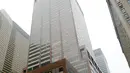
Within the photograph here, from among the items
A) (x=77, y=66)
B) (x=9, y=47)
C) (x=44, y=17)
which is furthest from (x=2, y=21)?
(x=77, y=66)

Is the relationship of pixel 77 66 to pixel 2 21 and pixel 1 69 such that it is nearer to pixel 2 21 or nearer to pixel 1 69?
pixel 1 69

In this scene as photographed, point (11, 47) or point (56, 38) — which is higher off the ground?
point (11, 47)

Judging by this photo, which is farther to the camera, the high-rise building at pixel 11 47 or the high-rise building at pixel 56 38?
the high-rise building at pixel 11 47

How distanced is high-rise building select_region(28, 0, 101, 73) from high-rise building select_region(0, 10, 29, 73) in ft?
65.5

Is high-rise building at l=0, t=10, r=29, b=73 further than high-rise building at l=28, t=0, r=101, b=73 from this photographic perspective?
Yes

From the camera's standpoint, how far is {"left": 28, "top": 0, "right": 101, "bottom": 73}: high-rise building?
125375mm

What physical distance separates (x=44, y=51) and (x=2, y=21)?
5589cm

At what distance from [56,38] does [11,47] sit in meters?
44.6

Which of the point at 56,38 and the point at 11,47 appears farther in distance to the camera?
the point at 11,47

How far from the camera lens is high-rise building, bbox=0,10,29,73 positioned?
151 metres

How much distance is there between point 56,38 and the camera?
143500 millimetres

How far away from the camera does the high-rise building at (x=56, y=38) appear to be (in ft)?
411

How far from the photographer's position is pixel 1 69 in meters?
136

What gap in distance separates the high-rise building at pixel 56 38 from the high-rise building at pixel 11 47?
20.0 metres
